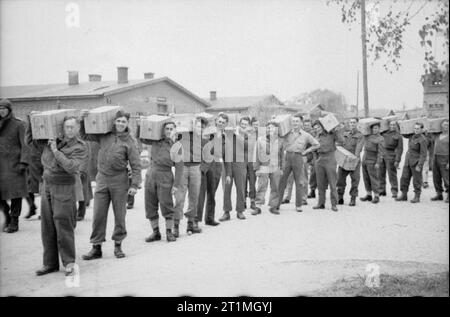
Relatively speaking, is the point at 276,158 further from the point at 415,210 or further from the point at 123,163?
the point at 123,163

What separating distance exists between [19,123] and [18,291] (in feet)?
13.9

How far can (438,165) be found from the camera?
11508 mm

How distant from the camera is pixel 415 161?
11.6m

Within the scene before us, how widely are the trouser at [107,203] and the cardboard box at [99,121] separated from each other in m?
0.66

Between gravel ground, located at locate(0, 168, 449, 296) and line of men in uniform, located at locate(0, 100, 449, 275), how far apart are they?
1.42ft

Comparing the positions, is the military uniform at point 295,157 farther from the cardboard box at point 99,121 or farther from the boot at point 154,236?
the cardboard box at point 99,121

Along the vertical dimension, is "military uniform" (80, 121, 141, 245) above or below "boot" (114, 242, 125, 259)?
above

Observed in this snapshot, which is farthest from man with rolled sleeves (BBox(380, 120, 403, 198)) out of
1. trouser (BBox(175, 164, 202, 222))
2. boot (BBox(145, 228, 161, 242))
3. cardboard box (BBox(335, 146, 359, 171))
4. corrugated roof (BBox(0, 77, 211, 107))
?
corrugated roof (BBox(0, 77, 211, 107))

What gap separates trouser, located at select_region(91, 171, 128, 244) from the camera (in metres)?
6.84

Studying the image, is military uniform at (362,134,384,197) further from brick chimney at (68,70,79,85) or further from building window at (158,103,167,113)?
brick chimney at (68,70,79,85)

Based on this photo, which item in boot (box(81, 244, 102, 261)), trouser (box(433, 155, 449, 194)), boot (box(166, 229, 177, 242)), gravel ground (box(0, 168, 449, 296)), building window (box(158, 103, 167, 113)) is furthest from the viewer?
building window (box(158, 103, 167, 113))

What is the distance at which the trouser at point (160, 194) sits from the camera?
7.82m

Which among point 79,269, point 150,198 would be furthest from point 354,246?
point 79,269

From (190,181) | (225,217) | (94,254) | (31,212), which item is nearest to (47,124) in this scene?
(94,254)
